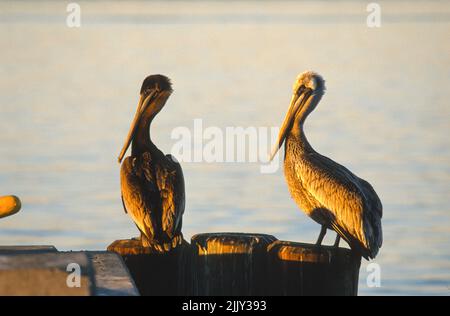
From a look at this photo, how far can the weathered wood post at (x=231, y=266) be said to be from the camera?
320 inches

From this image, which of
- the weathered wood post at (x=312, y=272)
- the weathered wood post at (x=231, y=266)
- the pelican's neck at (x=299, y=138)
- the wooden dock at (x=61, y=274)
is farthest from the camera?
the pelican's neck at (x=299, y=138)

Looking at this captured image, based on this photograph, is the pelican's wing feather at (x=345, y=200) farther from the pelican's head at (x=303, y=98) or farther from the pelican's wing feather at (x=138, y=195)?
the pelican's wing feather at (x=138, y=195)

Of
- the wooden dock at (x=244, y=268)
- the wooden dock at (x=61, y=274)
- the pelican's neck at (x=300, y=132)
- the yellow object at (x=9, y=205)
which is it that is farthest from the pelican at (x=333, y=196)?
the yellow object at (x=9, y=205)

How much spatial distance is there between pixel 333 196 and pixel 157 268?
4.89ft

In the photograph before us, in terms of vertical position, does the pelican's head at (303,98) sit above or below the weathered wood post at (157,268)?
above

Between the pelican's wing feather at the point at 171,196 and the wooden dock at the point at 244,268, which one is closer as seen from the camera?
the wooden dock at the point at 244,268

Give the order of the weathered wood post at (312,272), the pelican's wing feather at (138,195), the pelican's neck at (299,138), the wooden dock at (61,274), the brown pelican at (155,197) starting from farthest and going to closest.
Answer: the pelican's neck at (299,138), the pelican's wing feather at (138,195), the brown pelican at (155,197), the weathered wood post at (312,272), the wooden dock at (61,274)

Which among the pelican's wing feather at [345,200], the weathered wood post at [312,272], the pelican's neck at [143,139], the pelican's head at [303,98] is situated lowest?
the weathered wood post at [312,272]

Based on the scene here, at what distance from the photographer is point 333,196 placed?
9094 millimetres

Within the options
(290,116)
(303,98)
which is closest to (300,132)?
(290,116)

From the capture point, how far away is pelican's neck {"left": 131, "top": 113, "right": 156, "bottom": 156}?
9.35 metres

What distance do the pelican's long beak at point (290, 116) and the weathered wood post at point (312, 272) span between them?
7.30 ft
